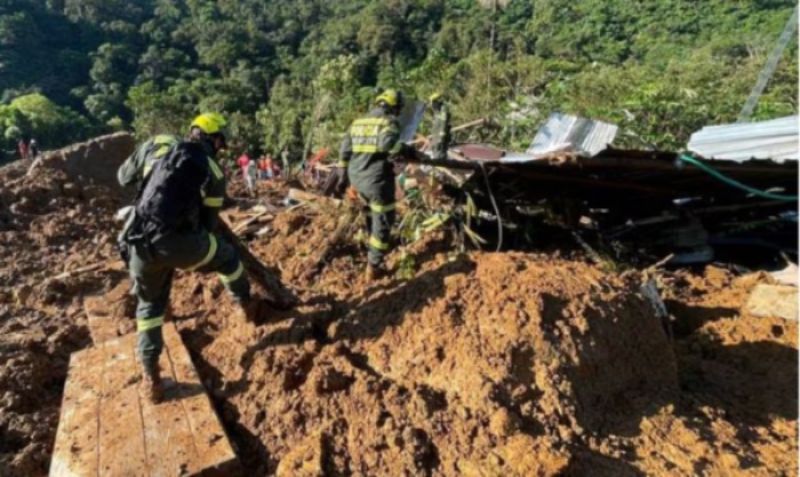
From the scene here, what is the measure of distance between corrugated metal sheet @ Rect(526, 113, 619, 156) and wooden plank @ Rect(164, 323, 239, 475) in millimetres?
3967

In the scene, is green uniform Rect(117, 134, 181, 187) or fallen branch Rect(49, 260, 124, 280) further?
fallen branch Rect(49, 260, 124, 280)

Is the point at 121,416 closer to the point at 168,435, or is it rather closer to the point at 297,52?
the point at 168,435

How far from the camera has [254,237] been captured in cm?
640

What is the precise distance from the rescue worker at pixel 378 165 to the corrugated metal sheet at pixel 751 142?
9.40ft

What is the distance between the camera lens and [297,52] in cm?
7294

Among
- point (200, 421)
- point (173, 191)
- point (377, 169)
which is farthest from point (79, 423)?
point (377, 169)

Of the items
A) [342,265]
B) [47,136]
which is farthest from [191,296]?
[47,136]

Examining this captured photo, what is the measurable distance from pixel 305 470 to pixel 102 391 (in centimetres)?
159

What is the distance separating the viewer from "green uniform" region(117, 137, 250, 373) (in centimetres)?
321

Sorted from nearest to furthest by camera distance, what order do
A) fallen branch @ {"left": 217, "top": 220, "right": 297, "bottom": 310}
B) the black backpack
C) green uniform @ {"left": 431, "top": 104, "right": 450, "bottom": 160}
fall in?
the black backpack, fallen branch @ {"left": 217, "top": 220, "right": 297, "bottom": 310}, green uniform @ {"left": 431, "top": 104, "right": 450, "bottom": 160}

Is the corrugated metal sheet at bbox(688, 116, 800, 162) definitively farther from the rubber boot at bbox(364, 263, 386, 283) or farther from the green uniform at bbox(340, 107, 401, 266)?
the rubber boot at bbox(364, 263, 386, 283)

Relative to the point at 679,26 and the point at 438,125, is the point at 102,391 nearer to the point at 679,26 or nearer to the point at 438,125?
the point at 438,125

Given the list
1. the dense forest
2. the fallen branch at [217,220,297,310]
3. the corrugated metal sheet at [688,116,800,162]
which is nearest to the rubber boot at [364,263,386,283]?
the fallen branch at [217,220,297,310]

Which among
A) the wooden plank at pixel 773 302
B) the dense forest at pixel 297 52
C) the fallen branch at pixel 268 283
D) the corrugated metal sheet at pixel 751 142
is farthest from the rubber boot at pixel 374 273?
the dense forest at pixel 297 52
